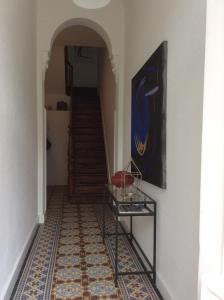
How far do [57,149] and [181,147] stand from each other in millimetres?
6379

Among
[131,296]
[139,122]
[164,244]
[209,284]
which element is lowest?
[131,296]

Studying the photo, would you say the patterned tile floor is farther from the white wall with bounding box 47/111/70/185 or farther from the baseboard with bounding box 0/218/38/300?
the white wall with bounding box 47/111/70/185

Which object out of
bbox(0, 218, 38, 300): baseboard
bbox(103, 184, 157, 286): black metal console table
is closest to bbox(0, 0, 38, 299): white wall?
bbox(0, 218, 38, 300): baseboard

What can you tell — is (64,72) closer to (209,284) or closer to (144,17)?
(144,17)

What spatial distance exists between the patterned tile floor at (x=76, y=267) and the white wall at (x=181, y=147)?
36cm

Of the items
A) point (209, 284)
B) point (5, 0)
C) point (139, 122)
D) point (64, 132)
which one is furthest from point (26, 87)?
point (64, 132)

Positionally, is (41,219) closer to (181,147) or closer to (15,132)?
(15,132)

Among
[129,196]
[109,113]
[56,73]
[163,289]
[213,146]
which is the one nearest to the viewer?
[213,146]

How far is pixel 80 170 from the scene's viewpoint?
6574mm

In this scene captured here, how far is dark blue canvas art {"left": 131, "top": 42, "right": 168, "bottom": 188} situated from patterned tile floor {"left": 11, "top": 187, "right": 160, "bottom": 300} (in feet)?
3.05

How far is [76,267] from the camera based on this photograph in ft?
9.31

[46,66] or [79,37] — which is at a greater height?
[79,37]

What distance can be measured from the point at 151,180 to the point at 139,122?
0.73m

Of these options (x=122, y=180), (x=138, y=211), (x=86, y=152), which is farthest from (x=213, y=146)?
(x=86, y=152)
